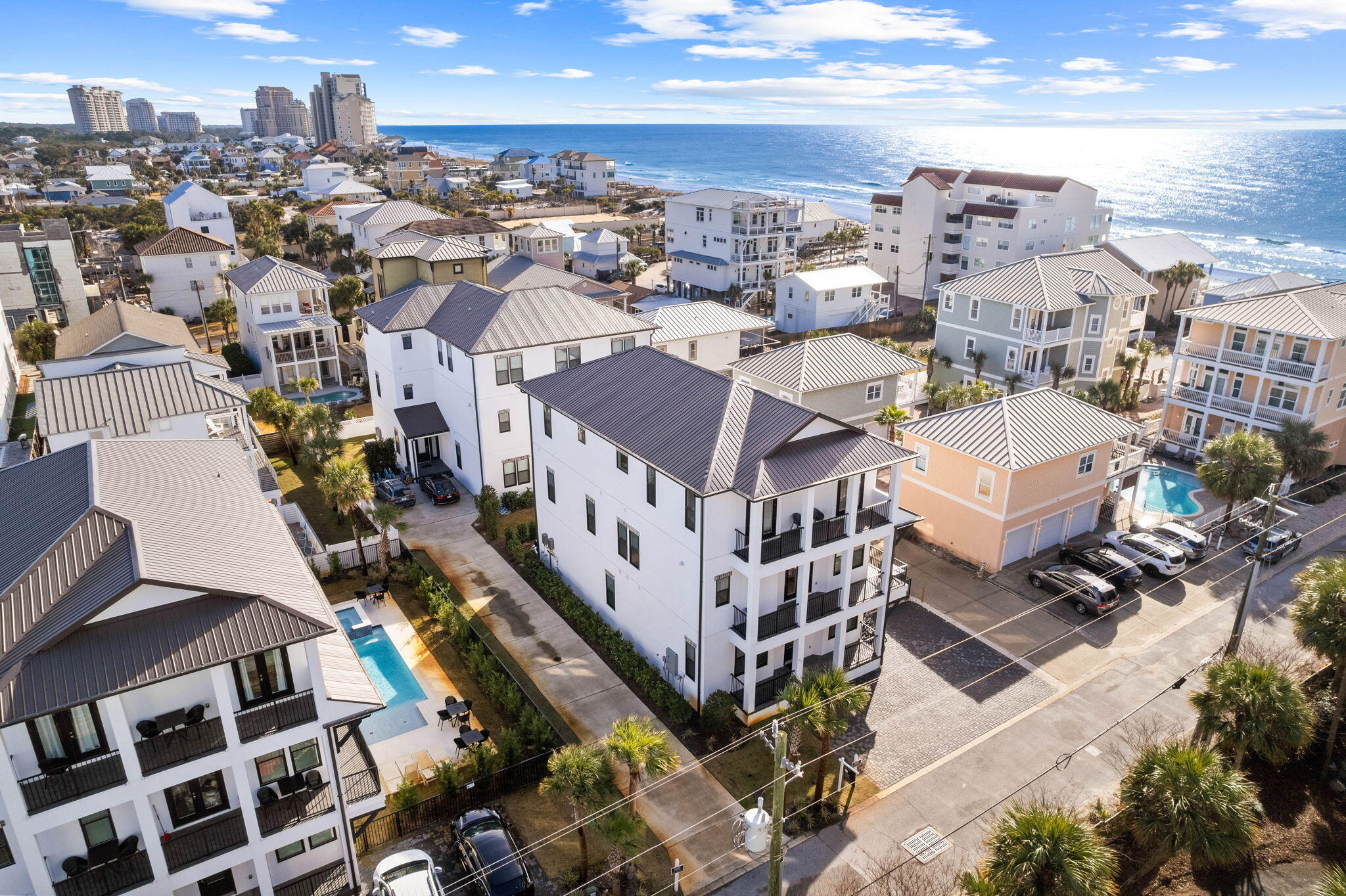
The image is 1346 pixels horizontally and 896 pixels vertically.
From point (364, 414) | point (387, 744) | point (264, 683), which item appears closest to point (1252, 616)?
point (387, 744)

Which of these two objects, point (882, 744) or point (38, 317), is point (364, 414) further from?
point (882, 744)

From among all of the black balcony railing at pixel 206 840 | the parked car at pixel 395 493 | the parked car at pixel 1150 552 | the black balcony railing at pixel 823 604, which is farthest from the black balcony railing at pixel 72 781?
the parked car at pixel 1150 552

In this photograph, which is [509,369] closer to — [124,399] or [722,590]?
[124,399]

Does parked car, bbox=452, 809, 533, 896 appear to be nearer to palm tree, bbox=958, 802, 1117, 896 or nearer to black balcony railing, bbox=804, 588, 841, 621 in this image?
palm tree, bbox=958, 802, 1117, 896

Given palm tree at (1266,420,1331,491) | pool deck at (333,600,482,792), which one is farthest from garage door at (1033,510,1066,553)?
pool deck at (333,600,482,792)

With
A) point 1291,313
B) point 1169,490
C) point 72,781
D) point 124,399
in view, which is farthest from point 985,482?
point 124,399

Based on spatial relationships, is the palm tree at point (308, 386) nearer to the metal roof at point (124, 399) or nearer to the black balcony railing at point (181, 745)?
the metal roof at point (124, 399)
